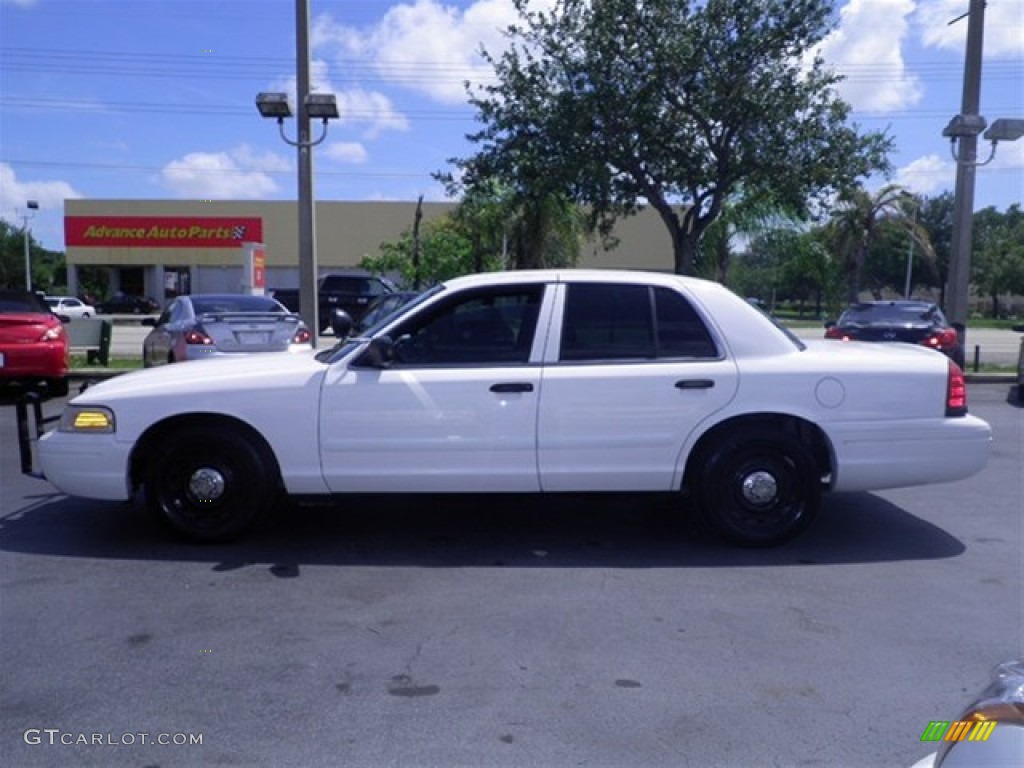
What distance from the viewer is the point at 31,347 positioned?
12.1 meters

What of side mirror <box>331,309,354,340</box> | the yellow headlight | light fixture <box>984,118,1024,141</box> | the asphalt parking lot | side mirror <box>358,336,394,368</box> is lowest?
the asphalt parking lot

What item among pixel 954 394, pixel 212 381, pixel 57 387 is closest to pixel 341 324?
pixel 212 381

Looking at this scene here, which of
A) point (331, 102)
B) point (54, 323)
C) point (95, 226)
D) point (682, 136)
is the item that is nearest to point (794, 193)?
point (682, 136)

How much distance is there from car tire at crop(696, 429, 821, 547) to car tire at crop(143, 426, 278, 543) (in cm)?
275

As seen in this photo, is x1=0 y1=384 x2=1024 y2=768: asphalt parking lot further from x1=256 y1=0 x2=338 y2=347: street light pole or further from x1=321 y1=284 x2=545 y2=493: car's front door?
x1=256 y1=0 x2=338 y2=347: street light pole

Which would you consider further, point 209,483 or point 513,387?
point 209,483

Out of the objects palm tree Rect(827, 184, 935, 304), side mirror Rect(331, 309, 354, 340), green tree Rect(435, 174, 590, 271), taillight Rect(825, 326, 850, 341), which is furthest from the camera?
palm tree Rect(827, 184, 935, 304)

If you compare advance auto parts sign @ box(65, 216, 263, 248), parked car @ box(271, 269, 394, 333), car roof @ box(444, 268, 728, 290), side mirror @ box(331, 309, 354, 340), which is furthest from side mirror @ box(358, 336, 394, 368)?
advance auto parts sign @ box(65, 216, 263, 248)

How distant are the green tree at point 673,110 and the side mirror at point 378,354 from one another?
14.5 m

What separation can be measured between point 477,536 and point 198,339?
19.5 ft

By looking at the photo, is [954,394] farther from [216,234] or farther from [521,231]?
[216,234]

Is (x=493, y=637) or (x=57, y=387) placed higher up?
(x=57, y=387)

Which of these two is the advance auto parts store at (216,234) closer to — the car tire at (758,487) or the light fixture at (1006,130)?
the light fixture at (1006,130)

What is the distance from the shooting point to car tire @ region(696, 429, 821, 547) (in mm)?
5852
